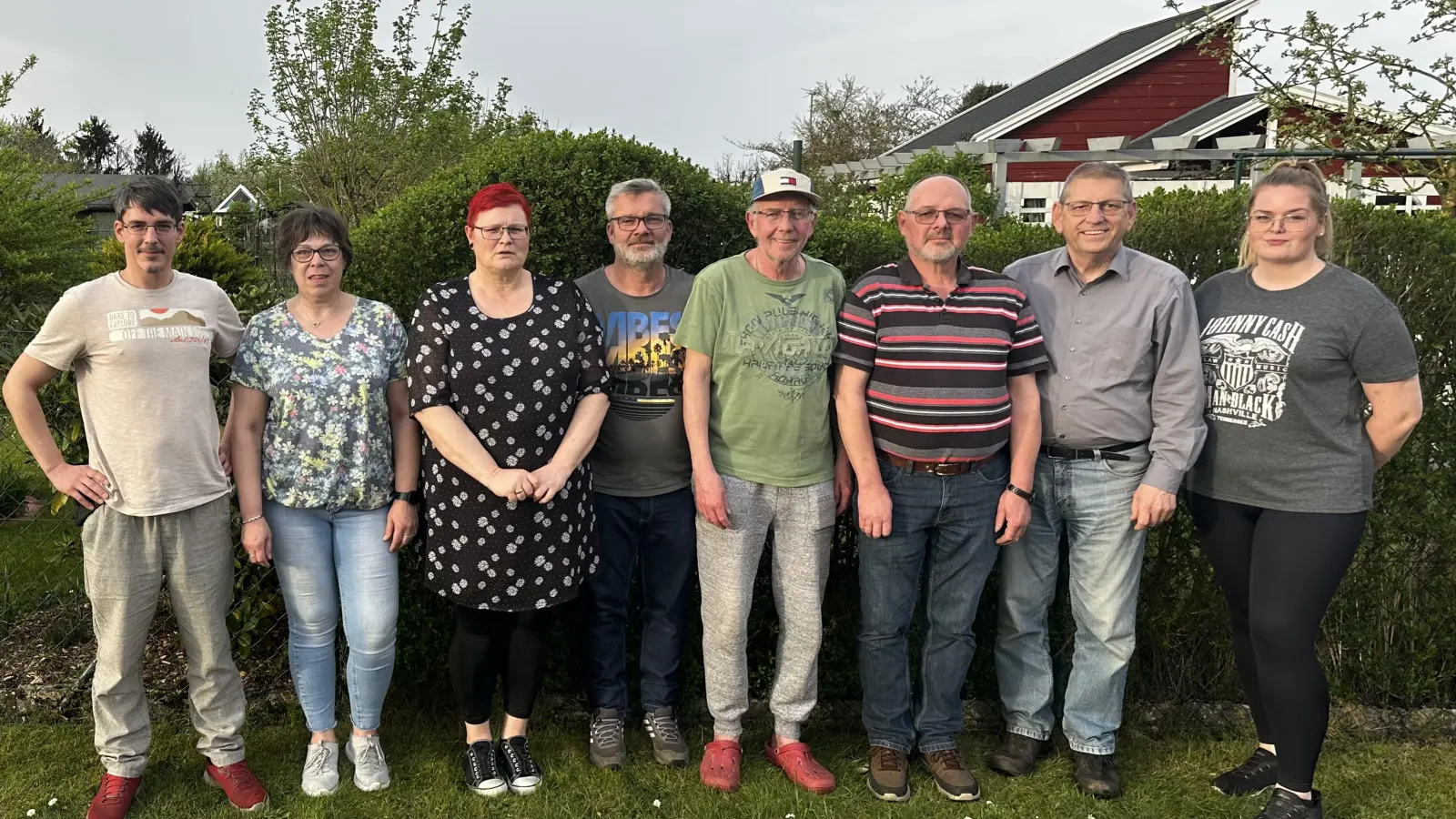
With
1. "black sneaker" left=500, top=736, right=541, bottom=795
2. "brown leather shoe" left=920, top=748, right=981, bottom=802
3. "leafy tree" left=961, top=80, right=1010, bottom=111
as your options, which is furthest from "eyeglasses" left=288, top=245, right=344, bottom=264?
"leafy tree" left=961, top=80, right=1010, bottom=111

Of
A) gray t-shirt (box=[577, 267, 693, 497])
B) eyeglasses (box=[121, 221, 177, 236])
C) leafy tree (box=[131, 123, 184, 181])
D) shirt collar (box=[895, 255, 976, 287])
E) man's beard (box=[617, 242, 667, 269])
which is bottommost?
gray t-shirt (box=[577, 267, 693, 497])

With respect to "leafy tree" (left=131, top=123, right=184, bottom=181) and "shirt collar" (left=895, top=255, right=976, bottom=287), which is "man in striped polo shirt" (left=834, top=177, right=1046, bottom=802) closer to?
"shirt collar" (left=895, top=255, right=976, bottom=287)

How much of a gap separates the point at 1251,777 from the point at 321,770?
3.26m

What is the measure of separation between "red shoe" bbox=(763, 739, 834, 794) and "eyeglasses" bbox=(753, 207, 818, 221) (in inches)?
73.9

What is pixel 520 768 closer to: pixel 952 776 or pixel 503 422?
pixel 503 422

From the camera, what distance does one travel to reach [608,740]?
3572 millimetres

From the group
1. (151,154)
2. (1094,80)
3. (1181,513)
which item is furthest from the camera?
(151,154)

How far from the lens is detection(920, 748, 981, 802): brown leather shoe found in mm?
3352

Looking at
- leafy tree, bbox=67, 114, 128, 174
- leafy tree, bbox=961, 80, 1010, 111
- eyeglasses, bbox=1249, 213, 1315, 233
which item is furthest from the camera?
leafy tree, bbox=67, 114, 128, 174

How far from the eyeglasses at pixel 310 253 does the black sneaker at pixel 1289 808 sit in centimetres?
351

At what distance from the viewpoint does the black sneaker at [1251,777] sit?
3443mm

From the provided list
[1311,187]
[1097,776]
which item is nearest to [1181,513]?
[1097,776]

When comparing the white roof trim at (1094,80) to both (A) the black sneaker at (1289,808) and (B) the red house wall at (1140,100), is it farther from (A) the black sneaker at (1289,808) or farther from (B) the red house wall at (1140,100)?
(A) the black sneaker at (1289,808)

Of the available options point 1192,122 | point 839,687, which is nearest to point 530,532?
point 839,687
